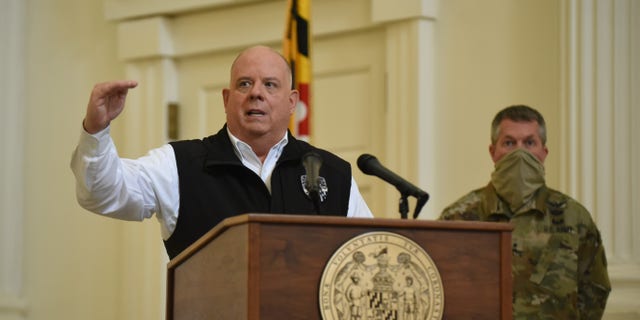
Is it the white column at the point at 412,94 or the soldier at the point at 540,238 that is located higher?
the white column at the point at 412,94

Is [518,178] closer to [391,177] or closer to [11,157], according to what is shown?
[391,177]

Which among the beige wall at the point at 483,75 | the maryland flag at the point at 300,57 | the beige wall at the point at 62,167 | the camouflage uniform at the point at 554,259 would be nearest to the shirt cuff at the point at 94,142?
the camouflage uniform at the point at 554,259

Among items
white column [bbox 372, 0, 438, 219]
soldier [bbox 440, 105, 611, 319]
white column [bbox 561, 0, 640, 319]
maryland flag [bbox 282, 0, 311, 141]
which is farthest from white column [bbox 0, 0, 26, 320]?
soldier [bbox 440, 105, 611, 319]

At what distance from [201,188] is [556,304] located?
4.82 ft

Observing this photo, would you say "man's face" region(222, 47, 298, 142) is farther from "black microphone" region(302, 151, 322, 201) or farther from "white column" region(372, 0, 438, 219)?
"white column" region(372, 0, 438, 219)

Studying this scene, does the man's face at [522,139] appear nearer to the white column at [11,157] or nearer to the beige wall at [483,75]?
the beige wall at [483,75]

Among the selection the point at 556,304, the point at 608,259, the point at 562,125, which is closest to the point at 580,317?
the point at 556,304

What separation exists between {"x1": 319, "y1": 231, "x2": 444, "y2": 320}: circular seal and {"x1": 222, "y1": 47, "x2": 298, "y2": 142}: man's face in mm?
930

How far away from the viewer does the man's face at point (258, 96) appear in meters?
3.60

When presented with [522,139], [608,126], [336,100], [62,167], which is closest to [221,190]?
[522,139]

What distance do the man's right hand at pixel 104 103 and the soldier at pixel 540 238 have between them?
1.81 meters

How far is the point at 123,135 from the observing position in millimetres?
7188

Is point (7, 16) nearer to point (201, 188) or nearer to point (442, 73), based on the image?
point (442, 73)

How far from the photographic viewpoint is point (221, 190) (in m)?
3.53
